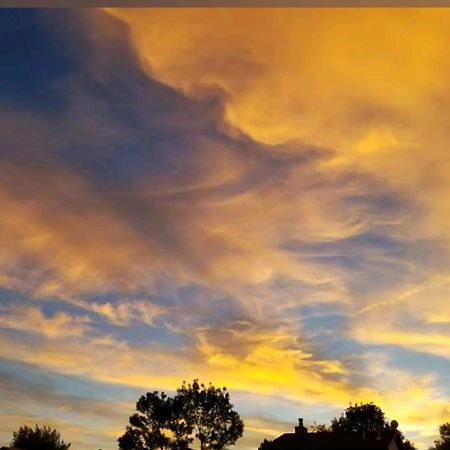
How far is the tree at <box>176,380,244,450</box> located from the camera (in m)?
34.0

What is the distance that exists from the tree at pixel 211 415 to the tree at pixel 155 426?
1.64 feet

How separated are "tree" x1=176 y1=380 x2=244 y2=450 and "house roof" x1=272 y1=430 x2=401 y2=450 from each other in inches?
151

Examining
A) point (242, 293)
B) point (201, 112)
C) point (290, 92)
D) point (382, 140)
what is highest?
point (242, 293)

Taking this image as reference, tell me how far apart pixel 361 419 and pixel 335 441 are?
66.0 feet

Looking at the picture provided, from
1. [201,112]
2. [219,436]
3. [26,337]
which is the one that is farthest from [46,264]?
[219,436]

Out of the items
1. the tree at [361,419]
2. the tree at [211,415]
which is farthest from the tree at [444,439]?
the tree at [211,415]

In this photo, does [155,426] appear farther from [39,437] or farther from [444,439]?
[444,439]

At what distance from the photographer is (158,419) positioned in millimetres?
35438

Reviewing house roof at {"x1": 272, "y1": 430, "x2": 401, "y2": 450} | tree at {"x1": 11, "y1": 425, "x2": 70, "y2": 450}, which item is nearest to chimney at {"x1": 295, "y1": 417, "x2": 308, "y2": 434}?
house roof at {"x1": 272, "y1": 430, "x2": 401, "y2": 450}

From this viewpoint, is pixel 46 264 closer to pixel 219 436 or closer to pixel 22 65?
pixel 22 65

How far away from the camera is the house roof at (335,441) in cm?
2827

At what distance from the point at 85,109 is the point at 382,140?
3.95m

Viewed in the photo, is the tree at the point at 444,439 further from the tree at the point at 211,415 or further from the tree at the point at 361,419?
the tree at the point at 211,415

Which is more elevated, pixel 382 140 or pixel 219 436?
pixel 219 436
